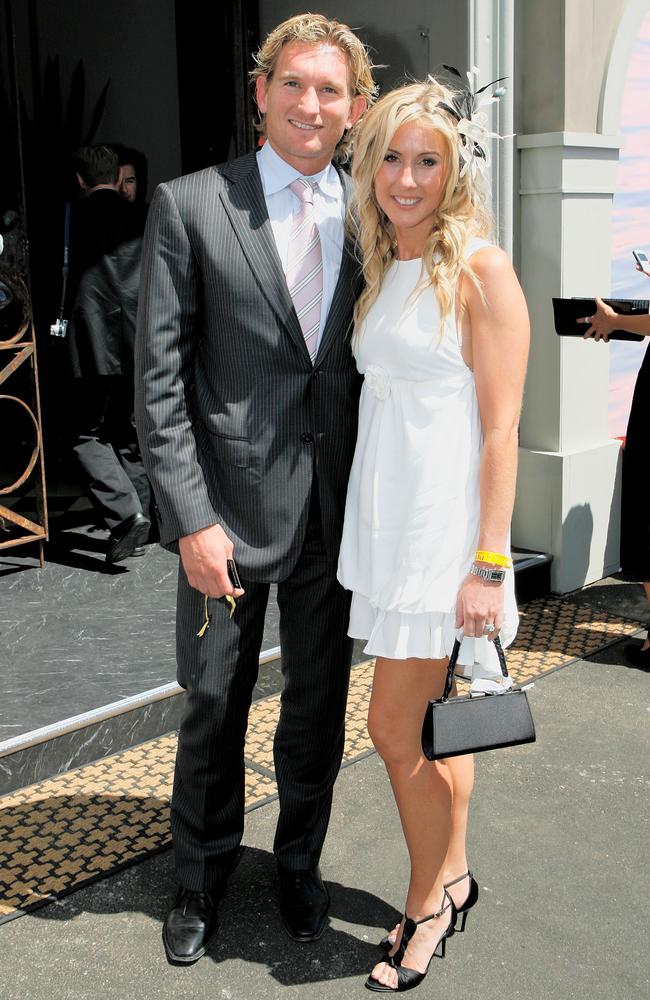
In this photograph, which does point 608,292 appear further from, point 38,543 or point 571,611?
point 38,543

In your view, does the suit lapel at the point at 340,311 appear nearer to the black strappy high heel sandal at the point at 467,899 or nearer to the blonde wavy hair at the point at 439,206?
the blonde wavy hair at the point at 439,206

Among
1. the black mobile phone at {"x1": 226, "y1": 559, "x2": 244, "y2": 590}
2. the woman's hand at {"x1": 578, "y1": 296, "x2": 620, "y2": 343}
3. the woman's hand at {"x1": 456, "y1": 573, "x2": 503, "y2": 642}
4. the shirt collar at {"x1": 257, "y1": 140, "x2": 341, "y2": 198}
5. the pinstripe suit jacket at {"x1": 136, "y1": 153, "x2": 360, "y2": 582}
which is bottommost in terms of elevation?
the woman's hand at {"x1": 456, "y1": 573, "x2": 503, "y2": 642}

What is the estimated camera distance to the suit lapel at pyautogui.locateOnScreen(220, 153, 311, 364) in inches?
91.0

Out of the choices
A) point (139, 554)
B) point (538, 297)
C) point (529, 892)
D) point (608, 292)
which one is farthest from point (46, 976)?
point (608, 292)

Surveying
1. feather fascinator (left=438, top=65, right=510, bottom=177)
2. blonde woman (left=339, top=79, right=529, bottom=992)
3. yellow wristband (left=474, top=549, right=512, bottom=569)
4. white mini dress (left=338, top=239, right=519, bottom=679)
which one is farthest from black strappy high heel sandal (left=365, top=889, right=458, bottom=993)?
feather fascinator (left=438, top=65, right=510, bottom=177)

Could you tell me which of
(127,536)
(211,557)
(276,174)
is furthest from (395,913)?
(127,536)

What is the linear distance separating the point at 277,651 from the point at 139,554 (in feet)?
4.98

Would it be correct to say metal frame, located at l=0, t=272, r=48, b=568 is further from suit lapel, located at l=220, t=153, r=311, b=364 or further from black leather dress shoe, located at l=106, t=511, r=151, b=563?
suit lapel, located at l=220, t=153, r=311, b=364

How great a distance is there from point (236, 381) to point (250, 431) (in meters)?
0.12

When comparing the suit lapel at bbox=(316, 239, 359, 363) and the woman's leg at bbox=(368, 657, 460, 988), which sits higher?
the suit lapel at bbox=(316, 239, 359, 363)

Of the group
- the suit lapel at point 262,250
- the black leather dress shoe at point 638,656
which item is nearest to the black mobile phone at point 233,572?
the suit lapel at point 262,250

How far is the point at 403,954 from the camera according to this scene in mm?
2396

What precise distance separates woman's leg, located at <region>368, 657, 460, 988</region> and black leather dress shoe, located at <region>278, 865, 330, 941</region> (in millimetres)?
221

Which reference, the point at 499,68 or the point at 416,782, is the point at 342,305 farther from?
the point at 499,68
